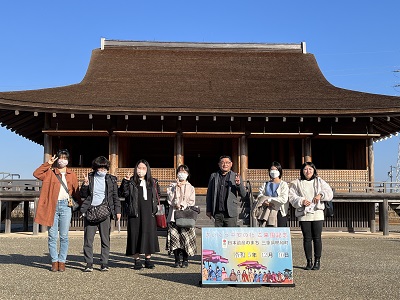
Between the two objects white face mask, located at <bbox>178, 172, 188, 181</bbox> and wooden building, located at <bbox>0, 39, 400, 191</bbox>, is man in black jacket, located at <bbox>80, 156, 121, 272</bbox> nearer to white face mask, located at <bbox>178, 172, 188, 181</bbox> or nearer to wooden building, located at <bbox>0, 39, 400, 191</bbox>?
white face mask, located at <bbox>178, 172, 188, 181</bbox>

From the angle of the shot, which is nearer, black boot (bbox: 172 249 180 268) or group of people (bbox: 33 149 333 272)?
group of people (bbox: 33 149 333 272)

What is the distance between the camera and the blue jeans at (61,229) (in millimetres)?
6562

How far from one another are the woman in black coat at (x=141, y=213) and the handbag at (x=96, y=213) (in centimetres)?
38

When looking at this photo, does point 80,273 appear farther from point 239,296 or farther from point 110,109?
point 110,109

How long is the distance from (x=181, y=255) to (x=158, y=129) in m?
8.45

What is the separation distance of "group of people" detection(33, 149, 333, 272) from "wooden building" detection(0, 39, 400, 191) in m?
7.33

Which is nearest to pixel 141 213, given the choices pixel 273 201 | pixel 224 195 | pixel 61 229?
pixel 61 229

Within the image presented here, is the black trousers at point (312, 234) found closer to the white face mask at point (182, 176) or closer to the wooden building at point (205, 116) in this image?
the white face mask at point (182, 176)

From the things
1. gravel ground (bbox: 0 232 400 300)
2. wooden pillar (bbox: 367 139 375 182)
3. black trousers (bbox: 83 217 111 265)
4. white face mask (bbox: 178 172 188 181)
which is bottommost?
gravel ground (bbox: 0 232 400 300)

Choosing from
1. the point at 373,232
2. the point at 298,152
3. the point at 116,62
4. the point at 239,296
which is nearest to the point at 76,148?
the point at 116,62

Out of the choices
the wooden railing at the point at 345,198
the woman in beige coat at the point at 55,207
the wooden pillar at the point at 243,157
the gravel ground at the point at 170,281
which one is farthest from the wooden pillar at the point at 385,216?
the woman in beige coat at the point at 55,207

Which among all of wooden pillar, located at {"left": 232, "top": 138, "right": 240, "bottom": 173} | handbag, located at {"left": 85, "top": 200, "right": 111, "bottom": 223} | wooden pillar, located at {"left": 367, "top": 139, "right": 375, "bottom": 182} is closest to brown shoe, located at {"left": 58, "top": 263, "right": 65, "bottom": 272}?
handbag, located at {"left": 85, "top": 200, "right": 111, "bottom": 223}

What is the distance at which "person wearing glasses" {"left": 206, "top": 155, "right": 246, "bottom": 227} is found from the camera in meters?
6.65

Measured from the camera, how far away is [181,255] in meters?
7.30
